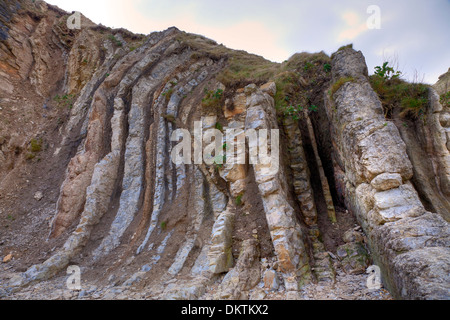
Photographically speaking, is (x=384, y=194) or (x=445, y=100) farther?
(x=445, y=100)

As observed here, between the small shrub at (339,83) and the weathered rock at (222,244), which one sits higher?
the small shrub at (339,83)

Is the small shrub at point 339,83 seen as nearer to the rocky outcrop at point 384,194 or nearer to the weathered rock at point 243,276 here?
the rocky outcrop at point 384,194

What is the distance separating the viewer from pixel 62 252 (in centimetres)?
739

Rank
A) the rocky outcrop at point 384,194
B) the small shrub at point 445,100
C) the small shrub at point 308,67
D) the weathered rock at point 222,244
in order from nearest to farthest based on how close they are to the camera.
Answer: the rocky outcrop at point 384,194 → the weathered rock at point 222,244 → the small shrub at point 445,100 → the small shrub at point 308,67

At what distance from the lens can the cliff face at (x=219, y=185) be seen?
216 inches

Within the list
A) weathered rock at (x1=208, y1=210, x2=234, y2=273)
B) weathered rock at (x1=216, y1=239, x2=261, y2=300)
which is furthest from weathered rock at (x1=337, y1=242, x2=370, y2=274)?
weathered rock at (x1=208, y1=210, x2=234, y2=273)

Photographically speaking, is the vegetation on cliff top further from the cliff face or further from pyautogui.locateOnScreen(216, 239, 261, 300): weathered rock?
pyautogui.locateOnScreen(216, 239, 261, 300): weathered rock

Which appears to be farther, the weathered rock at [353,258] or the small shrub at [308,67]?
the small shrub at [308,67]

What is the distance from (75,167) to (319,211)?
9338 mm

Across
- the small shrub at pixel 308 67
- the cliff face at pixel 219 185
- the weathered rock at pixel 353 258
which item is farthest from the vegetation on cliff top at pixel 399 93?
the weathered rock at pixel 353 258

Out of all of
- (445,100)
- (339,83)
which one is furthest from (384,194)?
(445,100)

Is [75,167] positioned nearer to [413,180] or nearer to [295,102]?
[295,102]

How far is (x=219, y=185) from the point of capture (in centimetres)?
811

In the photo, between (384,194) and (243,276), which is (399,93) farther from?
(243,276)
